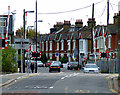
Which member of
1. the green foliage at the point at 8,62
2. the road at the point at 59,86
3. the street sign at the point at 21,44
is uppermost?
the street sign at the point at 21,44

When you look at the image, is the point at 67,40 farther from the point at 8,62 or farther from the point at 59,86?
the point at 59,86

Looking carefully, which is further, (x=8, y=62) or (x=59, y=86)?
(x=8, y=62)

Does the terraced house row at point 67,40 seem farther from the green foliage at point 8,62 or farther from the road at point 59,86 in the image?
the road at point 59,86

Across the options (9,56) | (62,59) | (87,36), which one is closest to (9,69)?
(9,56)

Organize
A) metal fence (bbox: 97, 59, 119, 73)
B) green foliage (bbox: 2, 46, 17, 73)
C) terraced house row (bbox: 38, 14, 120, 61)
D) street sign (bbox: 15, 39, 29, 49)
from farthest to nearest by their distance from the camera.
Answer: terraced house row (bbox: 38, 14, 120, 61)
metal fence (bbox: 97, 59, 119, 73)
green foliage (bbox: 2, 46, 17, 73)
street sign (bbox: 15, 39, 29, 49)

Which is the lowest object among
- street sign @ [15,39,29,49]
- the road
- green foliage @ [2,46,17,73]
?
the road

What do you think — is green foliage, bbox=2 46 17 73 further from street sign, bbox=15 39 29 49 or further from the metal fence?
the metal fence

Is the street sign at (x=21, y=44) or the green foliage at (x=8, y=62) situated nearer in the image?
the street sign at (x=21, y=44)

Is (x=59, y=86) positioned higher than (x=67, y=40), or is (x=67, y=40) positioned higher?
(x=67, y=40)

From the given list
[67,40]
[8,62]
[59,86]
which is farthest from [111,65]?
[67,40]

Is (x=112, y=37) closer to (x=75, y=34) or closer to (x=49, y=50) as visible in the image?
(x=75, y=34)

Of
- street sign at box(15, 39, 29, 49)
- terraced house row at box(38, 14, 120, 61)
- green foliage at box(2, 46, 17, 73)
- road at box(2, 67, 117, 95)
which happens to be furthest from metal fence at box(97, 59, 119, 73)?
road at box(2, 67, 117, 95)

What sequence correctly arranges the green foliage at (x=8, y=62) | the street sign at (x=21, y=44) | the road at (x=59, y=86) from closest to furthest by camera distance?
the road at (x=59, y=86) → the street sign at (x=21, y=44) → the green foliage at (x=8, y=62)

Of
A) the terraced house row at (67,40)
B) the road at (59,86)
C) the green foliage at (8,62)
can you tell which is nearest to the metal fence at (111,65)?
the green foliage at (8,62)
